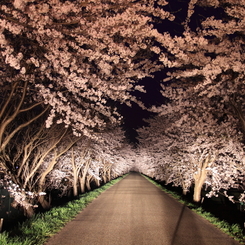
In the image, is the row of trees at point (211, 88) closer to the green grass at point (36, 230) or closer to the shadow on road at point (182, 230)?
the shadow on road at point (182, 230)

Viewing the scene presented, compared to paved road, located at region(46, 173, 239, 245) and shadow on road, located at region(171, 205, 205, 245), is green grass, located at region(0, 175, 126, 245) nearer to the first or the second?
paved road, located at region(46, 173, 239, 245)

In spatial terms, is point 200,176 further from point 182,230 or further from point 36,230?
point 36,230

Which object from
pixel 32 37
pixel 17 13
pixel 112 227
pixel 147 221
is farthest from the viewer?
pixel 147 221

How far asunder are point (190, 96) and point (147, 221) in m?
5.71

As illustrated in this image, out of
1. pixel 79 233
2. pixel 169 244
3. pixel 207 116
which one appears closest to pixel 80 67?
pixel 79 233

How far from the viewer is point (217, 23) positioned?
19.8 feet

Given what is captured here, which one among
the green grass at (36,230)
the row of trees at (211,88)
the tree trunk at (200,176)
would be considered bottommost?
the green grass at (36,230)

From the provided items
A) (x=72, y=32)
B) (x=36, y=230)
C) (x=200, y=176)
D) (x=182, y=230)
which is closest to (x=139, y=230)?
(x=182, y=230)

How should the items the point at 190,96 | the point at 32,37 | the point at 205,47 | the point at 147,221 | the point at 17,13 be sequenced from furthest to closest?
1. the point at 190,96
2. the point at 147,221
3. the point at 205,47
4. the point at 32,37
5. the point at 17,13

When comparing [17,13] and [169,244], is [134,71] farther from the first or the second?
[169,244]

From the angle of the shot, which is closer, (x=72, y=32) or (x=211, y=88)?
(x=72, y=32)

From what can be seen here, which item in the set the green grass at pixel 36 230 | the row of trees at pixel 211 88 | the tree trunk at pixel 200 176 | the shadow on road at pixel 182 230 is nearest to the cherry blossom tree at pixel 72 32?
the row of trees at pixel 211 88

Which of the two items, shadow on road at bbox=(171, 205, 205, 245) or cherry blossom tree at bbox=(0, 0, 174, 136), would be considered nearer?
cherry blossom tree at bbox=(0, 0, 174, 136)

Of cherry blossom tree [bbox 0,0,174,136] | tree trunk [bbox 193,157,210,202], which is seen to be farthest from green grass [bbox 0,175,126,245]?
tree trunk [bbox 193,157,210,202]
